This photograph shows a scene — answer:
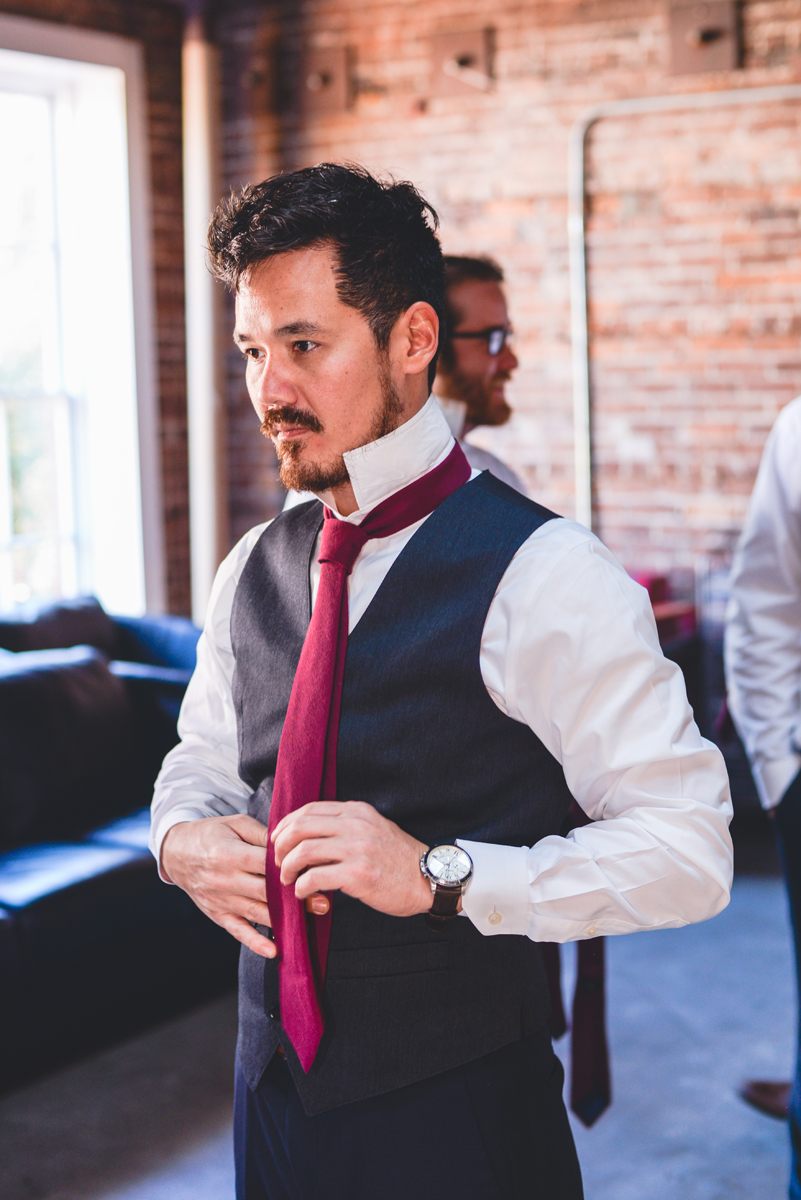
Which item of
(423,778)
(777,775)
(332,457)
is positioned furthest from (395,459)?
(777,775)

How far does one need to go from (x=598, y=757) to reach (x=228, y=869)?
40 centimetres

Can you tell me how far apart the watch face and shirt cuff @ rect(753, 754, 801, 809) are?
114cm

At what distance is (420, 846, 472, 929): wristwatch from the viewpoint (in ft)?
3.64

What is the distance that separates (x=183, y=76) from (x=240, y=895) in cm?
488

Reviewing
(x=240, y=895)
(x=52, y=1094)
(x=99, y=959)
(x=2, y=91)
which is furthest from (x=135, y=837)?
(x=2, y=91)

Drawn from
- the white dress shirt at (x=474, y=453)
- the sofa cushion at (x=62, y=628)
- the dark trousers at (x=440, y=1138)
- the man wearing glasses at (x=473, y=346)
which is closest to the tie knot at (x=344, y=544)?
the dark trousers at (x=440, y=1138)

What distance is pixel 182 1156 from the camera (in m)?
2.65

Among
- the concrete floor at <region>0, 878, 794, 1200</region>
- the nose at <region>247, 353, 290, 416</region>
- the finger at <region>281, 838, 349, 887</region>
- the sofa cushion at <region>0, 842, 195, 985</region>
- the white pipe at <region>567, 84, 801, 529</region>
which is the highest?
the white pipe at <region>567, 84, 801, 529</region>

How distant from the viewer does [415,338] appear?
1.24 meters

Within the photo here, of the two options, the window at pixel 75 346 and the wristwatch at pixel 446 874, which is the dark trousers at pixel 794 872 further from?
the window at pixel 75 346

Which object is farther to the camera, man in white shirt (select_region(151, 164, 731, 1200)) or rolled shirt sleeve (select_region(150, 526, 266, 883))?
rolled shirt sleeve (select_region(150, 526, 266, 883))

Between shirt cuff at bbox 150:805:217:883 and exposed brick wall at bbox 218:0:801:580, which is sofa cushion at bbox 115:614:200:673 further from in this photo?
shirt cuff at bbox 150:805:217:883

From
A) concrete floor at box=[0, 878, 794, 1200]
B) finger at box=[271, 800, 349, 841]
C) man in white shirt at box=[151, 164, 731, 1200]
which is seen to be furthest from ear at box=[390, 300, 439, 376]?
concrete floor at box=[0, 878, 794, 1200]

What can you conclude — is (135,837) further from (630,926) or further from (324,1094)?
(630,926)
